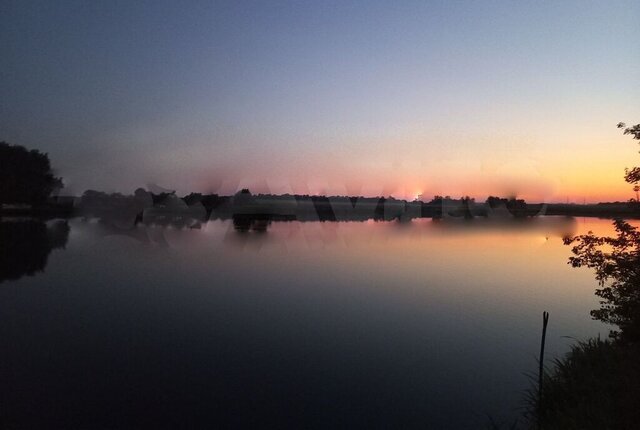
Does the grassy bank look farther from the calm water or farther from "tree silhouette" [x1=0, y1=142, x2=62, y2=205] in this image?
"tree silhouette" [x1=0, y1=142, x2=62, y2=205]

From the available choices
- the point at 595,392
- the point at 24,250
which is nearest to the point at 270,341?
the point at 595,392

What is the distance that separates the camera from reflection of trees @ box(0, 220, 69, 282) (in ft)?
77.3

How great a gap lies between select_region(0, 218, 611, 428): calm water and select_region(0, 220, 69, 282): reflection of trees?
0.26 metres

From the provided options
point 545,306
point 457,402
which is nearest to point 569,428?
point 457,402

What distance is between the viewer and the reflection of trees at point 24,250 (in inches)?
927

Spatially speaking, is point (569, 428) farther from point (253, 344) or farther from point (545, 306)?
point (545, 306)

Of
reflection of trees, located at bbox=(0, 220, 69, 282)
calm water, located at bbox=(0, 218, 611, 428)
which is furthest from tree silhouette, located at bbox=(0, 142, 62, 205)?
calm water, located at bbox=(0, 218, 611, 428)

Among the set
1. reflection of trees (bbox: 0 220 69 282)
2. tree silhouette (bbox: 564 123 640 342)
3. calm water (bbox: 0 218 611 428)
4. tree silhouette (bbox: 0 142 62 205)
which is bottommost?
calm water (bbox: 0 218 611 428)

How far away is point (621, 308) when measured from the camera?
7.32 m

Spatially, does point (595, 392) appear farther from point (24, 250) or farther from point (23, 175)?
point (23, 175)

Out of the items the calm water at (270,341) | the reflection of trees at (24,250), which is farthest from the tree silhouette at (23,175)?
the calm water at (270,341)

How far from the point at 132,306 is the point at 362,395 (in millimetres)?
10576

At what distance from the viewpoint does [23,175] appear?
216ft

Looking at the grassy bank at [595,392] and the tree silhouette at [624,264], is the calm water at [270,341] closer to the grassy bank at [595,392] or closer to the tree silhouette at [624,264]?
the grassy bank at [595,392]
